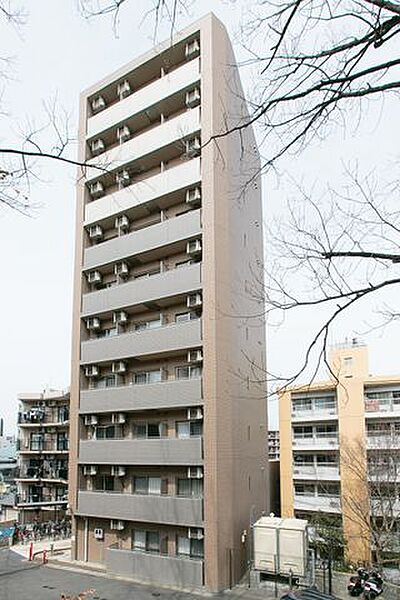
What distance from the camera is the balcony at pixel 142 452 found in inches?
635

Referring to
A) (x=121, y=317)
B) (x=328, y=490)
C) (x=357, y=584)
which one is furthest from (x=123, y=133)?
(x=328, y=490)

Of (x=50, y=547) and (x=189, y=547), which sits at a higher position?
(x=189, y=547)

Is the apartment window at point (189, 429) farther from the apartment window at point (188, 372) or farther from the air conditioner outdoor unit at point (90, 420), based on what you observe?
the air conditioner outdoor unit at point (90, 420)

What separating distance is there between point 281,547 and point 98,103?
17920 millimetres

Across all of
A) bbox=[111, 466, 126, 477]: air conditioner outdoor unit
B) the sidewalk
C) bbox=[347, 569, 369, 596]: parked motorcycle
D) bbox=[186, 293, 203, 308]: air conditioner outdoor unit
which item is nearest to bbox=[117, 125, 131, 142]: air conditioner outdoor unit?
bbox=[186, 293, 203, 308]: air conditioner outdoor unit

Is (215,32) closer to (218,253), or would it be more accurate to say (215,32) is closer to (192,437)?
(218,253)

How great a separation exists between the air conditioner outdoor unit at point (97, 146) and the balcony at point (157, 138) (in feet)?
3.42

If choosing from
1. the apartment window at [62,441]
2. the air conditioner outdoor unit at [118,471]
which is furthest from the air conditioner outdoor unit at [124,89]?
the apartment window at [62,441]

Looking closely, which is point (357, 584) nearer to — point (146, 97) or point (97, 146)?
point (146, 97)

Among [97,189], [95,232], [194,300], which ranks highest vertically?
[97,189]

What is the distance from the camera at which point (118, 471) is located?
59.8ft

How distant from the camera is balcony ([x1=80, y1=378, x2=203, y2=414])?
1661 centimetres

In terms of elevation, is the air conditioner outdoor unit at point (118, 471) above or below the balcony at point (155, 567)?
above

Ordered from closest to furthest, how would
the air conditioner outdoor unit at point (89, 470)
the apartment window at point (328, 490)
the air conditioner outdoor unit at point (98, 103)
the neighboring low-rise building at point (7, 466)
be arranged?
the air conditioner outdoor unit at point (89, 470) < the air conditioner outdoor unit at point (98, 103) < the apartment window at point (328, 490) < the neighboring low-rise building at point (7, 466)
